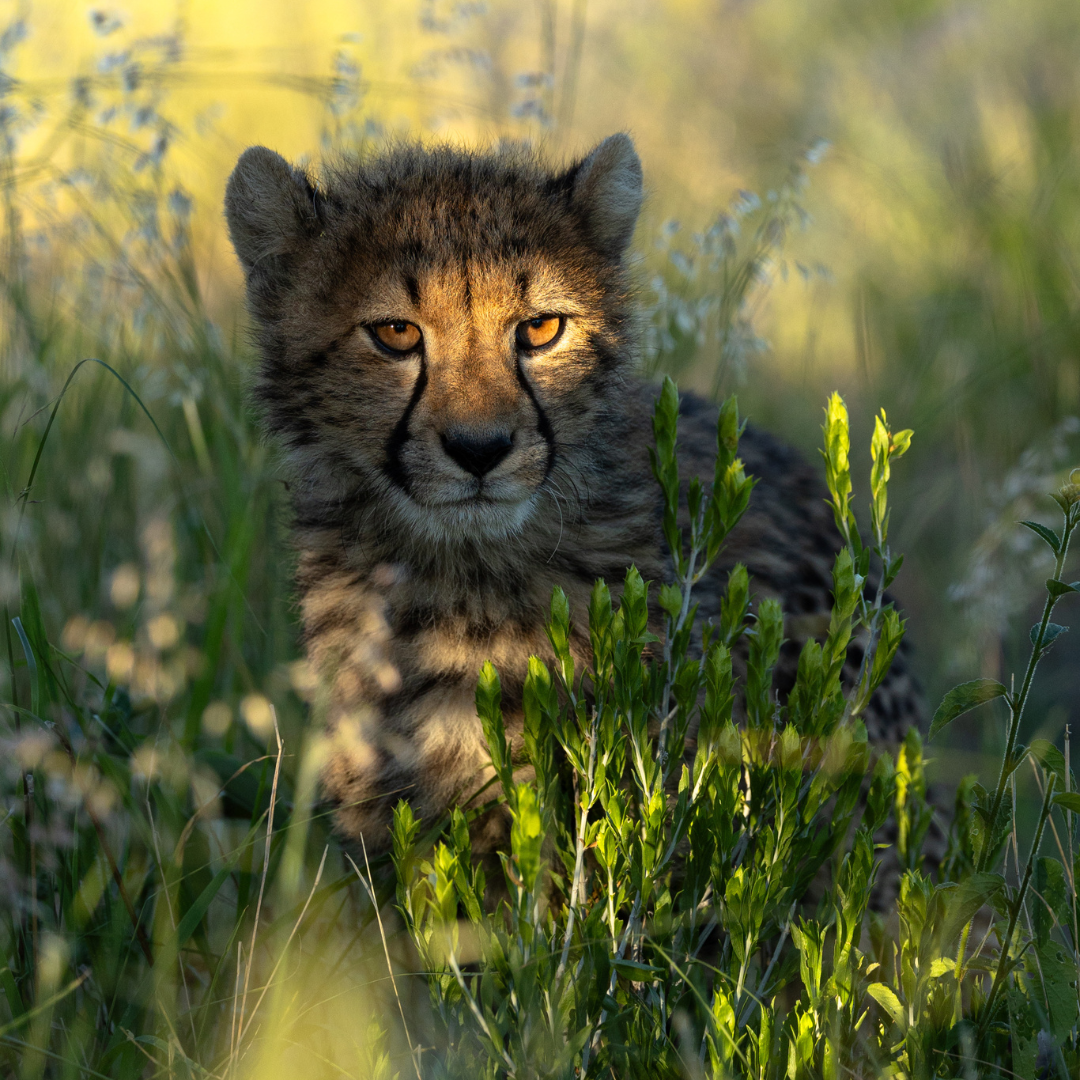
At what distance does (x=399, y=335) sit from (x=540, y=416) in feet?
0.95

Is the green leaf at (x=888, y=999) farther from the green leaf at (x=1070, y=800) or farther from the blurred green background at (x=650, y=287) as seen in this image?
the blurred green background at (x=650, y=287)

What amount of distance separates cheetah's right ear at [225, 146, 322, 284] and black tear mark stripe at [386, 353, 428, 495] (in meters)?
0.44

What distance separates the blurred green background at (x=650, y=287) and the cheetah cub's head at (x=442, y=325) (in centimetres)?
40

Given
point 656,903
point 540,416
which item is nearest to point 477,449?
point 540,416

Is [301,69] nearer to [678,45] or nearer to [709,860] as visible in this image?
[678,45]

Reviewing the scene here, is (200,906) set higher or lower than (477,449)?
lower

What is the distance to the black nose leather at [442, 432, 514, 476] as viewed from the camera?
6.50ft

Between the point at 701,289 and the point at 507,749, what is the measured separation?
2.91 meters

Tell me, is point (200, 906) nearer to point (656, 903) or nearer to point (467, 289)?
point (656, 903)

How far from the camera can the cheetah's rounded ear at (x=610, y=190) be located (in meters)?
2.39

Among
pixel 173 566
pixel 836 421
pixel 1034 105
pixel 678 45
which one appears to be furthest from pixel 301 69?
pixel 836 421

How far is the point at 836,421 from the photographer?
177cm

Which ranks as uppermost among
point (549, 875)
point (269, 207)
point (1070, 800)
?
point (269, 207)

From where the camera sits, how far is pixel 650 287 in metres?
2.86
